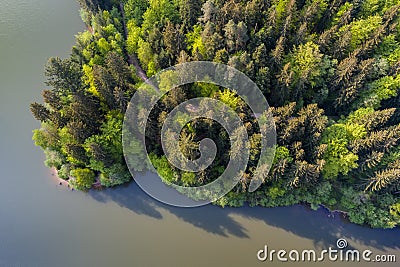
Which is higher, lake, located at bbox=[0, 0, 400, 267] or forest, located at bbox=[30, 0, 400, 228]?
forest, located at bbox=[30, 0, 400, 228]

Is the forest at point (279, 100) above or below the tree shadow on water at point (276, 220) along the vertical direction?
above

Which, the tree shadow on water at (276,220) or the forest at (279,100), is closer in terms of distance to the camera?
the forest at (279,100)

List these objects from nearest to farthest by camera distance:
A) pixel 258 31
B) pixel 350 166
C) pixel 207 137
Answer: pixel 350 166, pixel 207 137, pixel 258 31

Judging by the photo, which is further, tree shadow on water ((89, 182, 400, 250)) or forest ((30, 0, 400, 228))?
tree shadow on water ((89, 182, 400, 250))

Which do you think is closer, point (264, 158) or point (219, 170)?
point (264, 158)

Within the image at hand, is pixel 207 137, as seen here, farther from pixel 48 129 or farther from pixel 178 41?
pixel 48 129

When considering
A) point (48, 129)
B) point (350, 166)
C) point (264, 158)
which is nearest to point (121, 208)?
point (48, 129)
